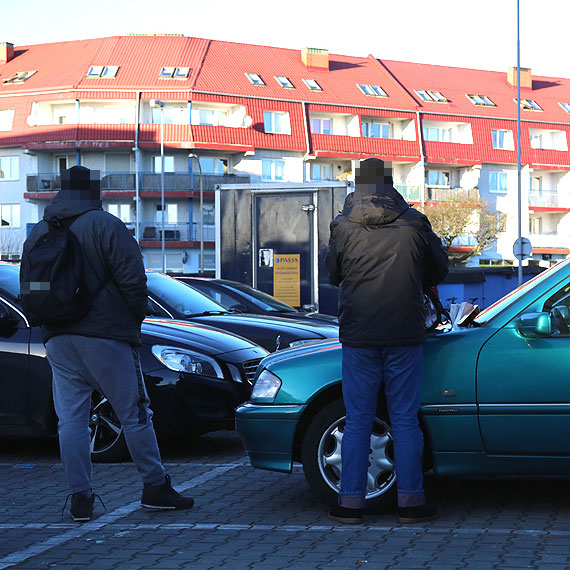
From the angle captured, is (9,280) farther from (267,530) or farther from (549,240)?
(549,240)

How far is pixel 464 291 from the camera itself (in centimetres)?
2302

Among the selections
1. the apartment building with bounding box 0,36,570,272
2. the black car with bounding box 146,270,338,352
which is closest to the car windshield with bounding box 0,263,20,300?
the black car with bounding box 146,270,338,352

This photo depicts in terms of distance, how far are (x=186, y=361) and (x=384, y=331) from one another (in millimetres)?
2804

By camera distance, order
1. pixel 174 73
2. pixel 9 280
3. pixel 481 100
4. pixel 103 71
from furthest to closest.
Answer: pixel 481 100, pixel 103 71, pixel 174 73, pixel 9 280

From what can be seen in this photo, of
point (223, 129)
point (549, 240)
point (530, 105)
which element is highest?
point (530, 105)

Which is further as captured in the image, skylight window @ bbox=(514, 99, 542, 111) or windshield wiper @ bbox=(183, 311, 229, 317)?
skylight window @ bbox=(514, 99, 542, 111)

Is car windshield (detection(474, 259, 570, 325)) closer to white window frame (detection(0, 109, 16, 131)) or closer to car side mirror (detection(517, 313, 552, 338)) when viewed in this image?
car side mirror (detection(517, 313, 552, 338))

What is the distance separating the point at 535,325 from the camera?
5.48 meters

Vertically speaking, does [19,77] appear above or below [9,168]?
above

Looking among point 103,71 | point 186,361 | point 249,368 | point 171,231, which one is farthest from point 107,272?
point 103,71

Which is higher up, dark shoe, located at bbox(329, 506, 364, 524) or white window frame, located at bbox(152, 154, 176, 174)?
white window frame, located at bbox(152, 154, 176, 174)

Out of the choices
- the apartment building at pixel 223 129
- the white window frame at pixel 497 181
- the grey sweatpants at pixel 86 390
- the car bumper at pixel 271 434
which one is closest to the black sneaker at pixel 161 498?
the grey sweatpants at pixel 86 390

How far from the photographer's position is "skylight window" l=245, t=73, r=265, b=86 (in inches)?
2549

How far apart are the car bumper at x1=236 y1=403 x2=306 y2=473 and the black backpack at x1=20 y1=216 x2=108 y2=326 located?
3.72 feet
